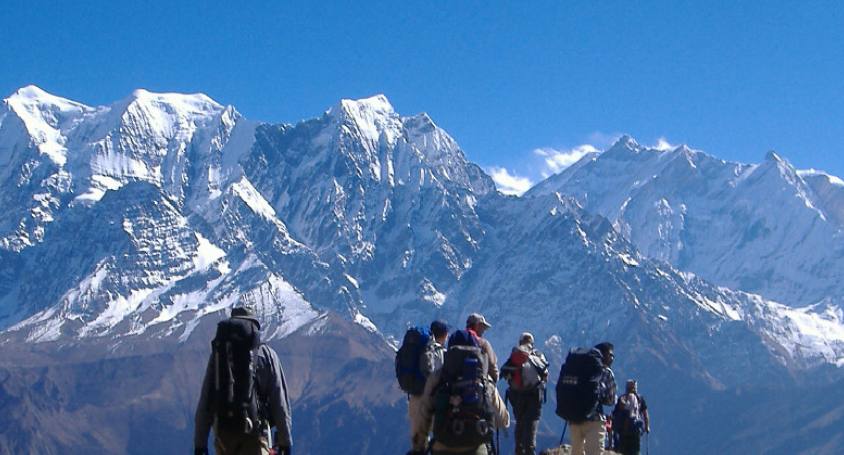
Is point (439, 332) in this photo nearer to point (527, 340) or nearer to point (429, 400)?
point (527, 340)

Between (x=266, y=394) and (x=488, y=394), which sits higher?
(x=488, y=394)

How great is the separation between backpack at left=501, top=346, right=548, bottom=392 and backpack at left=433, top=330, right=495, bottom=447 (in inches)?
350

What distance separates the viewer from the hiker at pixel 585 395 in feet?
98.7

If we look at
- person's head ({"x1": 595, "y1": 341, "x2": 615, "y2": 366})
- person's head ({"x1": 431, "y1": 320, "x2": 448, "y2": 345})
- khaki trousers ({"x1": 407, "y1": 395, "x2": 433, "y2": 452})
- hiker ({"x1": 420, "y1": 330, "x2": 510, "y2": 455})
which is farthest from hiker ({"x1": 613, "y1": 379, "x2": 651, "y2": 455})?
hiker ({"x1": 420, "y1": 330, "x2": 510, "y2": 455})

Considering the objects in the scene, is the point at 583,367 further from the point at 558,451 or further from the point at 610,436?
the point at 610,436

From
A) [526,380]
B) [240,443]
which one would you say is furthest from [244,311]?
[526,380]

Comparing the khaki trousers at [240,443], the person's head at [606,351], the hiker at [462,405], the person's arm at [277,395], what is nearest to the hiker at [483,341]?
the hiker at [462,405]

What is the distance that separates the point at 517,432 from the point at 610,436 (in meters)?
9.14

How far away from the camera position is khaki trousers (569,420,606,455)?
103 ft

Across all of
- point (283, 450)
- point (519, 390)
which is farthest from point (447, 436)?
point (519, 390)

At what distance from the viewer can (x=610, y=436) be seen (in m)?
42.1

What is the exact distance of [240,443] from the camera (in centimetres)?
2278

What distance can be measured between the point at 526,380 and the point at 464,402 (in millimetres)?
9559

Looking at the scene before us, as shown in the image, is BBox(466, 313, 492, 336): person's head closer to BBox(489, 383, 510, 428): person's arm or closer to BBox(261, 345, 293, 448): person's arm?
BBox(489, 383, 510, 428): person's arm
